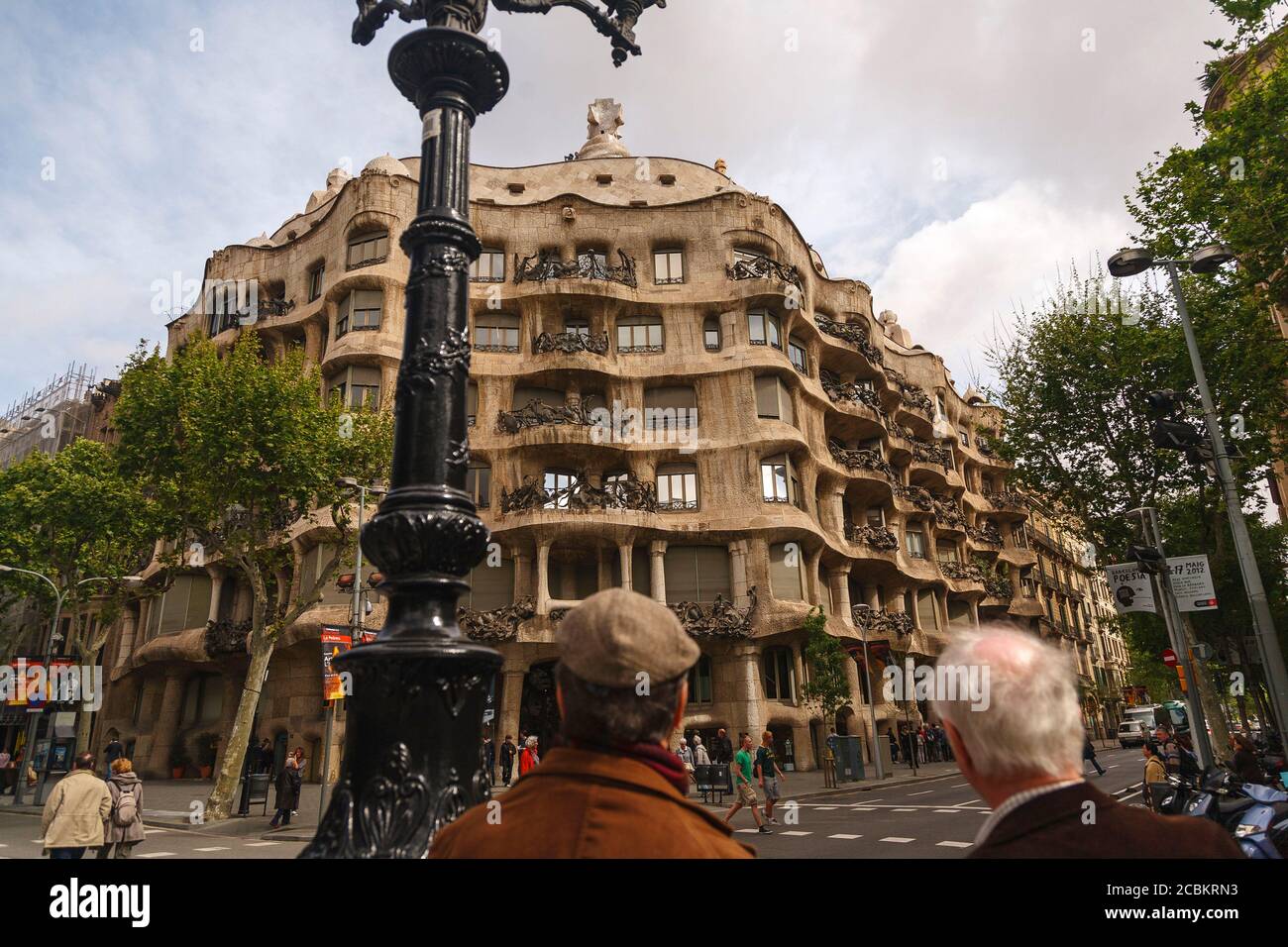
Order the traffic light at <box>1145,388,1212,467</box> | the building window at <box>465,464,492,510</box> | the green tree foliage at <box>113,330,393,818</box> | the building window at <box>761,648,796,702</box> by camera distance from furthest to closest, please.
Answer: the building window at <box>465,464,492,510</box> < the building window at <box>761,648,796,702</box> < the green tree foliage at <box>113,330,393,818</box> < the traffic light at <box>1145,388,1212,467</box>

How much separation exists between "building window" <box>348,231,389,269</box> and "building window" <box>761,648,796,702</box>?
22.2 meters

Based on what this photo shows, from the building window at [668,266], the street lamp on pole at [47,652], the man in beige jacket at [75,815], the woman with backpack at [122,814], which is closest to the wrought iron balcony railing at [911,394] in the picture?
the building window at [668,266]

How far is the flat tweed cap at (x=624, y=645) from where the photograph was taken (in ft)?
6.33

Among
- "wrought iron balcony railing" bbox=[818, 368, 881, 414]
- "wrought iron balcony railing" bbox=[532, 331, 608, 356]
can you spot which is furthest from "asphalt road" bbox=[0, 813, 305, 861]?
"wrought iron balcony railing" bbox=[818, 368, 881, 414]

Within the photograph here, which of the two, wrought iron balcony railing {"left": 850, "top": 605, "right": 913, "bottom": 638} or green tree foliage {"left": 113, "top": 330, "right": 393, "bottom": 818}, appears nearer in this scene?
green tree foliage {"left": 113, "top": 330, "right": 393, "bottom": 818}

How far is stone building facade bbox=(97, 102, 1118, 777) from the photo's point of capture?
29094mm

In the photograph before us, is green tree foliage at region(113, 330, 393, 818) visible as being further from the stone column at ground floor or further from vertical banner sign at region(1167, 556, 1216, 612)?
vertical banner sign at region(1167, 556, 1216, 612)

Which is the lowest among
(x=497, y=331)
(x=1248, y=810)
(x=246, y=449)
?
(x=1248, y=810)

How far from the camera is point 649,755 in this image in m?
1.92

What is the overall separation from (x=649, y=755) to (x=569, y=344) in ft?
100

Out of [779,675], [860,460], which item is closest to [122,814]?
[779,675]

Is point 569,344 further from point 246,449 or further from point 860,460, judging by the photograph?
point 860,460

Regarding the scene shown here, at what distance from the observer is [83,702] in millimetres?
24188

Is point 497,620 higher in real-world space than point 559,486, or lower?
lower
